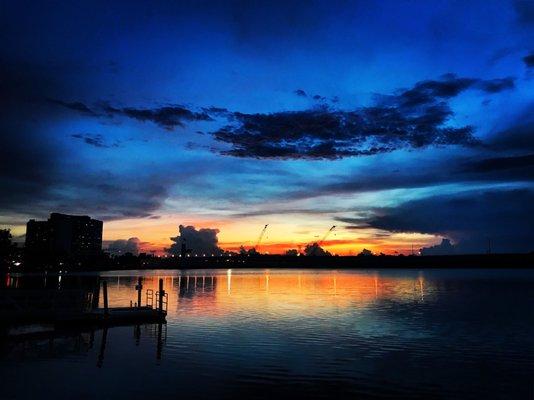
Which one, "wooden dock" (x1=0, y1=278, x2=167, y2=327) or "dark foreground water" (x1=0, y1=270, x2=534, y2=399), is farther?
"wooden dock" (x1=0, y1=278, x2=167, y2=327)

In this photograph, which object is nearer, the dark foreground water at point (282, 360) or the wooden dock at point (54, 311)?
the dark foreground water at point (282, 360)

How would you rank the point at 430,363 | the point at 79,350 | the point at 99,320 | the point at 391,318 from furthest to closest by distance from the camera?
the point at 391,318
the point at 99,320
the point at 79,350
the point at 430,363

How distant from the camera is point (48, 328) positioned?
47375 mm

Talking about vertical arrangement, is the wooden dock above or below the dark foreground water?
above

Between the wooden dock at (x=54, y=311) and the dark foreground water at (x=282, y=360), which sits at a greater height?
the wooden dock at (x=54, y=311)

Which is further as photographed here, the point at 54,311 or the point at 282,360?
the point at 54,311

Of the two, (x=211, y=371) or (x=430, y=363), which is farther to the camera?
(x=430, y=363)

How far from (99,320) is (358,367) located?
28232mm

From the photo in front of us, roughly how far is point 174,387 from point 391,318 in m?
39.4

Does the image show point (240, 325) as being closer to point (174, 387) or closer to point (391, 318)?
point (391, 318)

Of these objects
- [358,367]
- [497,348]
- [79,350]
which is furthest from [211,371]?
[497,348]

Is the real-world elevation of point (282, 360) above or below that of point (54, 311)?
below

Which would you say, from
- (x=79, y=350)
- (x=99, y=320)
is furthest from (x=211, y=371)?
(x=99, y=320)

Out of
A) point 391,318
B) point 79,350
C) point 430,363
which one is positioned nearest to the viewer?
point 430,363
